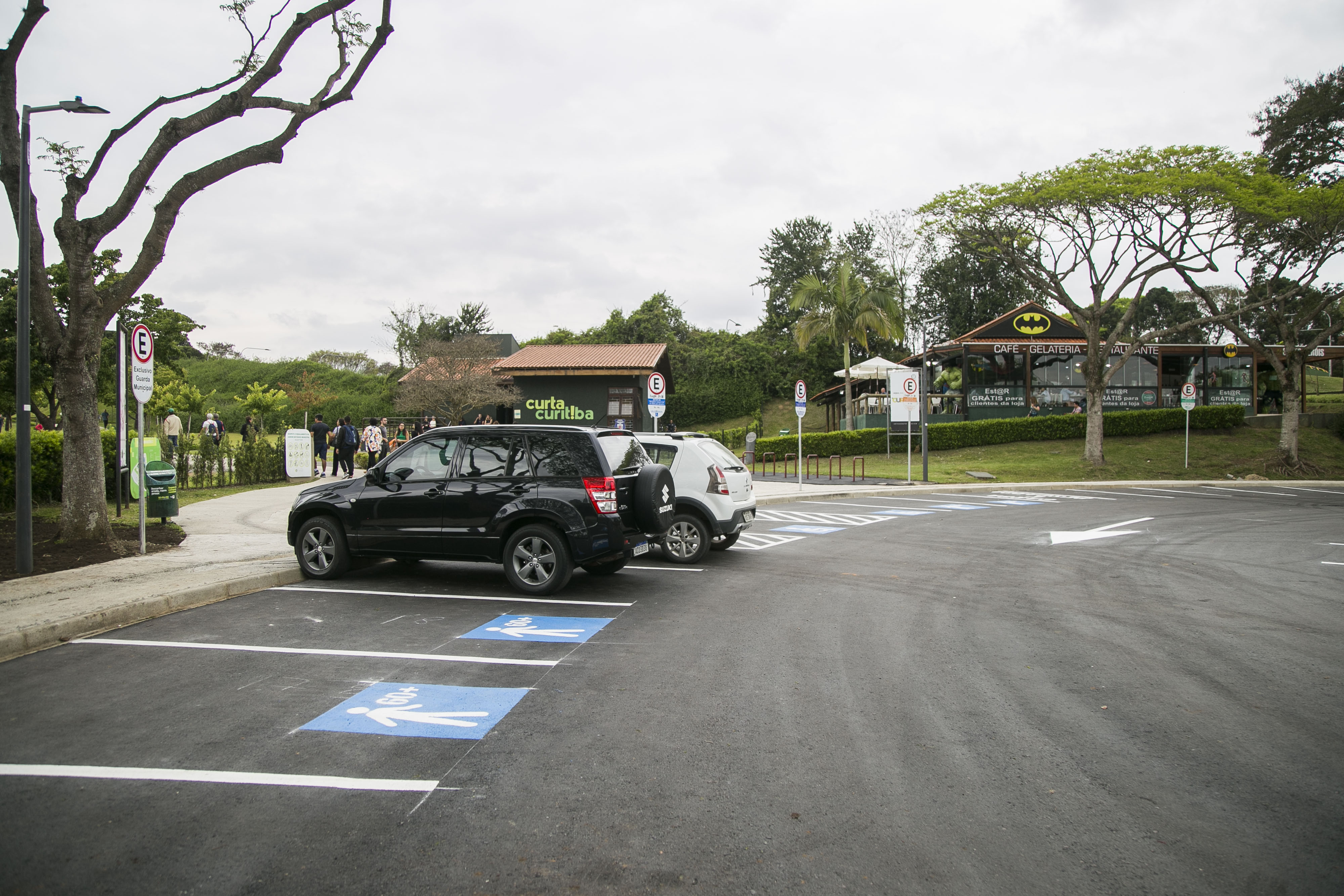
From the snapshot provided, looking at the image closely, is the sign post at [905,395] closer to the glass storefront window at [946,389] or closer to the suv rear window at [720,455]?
the glass storefront window at [946,389]

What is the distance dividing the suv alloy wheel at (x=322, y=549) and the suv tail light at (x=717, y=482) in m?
4.44

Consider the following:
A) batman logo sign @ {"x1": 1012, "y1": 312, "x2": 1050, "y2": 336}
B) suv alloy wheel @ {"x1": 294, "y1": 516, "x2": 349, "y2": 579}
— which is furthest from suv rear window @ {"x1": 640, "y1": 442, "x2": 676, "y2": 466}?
batman logo sign @ {"x1": 1012, "y1": 312, "x2": 1050, "y2": 336}

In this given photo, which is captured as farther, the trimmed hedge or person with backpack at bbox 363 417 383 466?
the trimmed hedge

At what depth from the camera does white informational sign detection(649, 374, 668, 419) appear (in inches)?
683

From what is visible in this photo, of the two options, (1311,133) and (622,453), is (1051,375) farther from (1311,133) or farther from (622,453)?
(622,453)

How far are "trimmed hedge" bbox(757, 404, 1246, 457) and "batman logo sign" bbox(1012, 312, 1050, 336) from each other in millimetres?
4434

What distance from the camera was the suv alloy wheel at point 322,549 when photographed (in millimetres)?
8914

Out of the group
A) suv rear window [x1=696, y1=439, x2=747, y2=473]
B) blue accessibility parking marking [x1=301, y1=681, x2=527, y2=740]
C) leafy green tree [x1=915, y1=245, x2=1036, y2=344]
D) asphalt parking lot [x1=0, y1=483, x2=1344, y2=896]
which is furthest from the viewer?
leafy green tree [x1=915, y1=245, x2=1036, y2=344]

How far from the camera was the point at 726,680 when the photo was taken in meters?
5.46

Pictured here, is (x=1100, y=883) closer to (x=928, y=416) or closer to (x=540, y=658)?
(x=540, y=658)

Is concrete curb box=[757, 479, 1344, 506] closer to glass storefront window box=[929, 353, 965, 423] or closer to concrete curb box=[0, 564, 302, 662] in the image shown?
glass storefront window box=[929, 353, 965, 423]

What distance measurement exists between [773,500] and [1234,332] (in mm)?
24144

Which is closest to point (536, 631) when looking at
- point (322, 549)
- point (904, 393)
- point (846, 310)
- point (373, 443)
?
point (322, 549)

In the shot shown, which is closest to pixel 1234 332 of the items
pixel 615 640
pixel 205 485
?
pixel 615 640
